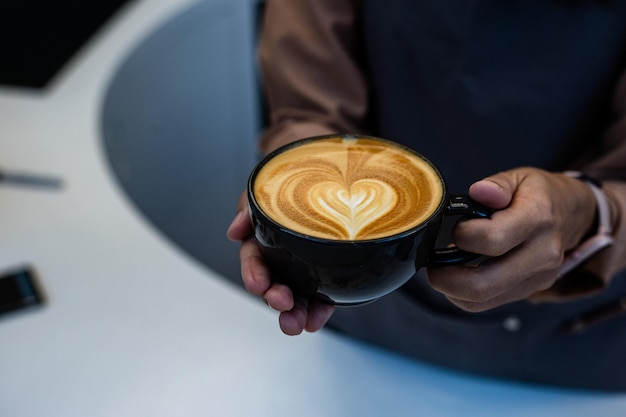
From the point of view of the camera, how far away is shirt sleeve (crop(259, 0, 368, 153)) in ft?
2.57

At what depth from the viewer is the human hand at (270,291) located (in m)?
0.46

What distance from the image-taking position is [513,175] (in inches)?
20.7

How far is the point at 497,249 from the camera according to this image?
472 millimetres

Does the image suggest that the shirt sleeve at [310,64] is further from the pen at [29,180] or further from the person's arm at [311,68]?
the pen at [29,180]

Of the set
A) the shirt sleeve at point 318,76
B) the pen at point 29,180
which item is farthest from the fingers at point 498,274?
the pen at point 29,180

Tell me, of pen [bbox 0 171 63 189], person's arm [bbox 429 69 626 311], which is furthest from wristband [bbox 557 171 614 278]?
pen [bbox 0 171 63 189]

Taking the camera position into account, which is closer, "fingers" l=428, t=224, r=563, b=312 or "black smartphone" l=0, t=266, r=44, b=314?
"fingers" l=428, t=224, r=563, b=312

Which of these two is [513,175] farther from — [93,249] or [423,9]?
A: [93,249]

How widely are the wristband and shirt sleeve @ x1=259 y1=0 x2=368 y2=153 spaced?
11.5 inches

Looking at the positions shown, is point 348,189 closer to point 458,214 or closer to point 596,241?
point 458,214

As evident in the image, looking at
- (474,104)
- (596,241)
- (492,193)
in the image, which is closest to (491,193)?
(492,193)

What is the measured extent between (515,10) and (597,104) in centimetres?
15

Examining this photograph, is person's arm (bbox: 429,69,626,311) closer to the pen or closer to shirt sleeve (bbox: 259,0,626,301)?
shirt sleeve (bbox: 259,0,626,301)

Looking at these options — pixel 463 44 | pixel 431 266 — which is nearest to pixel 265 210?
pixel 431 266
